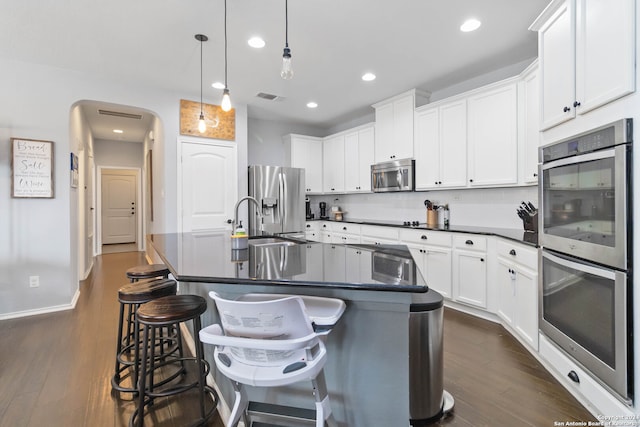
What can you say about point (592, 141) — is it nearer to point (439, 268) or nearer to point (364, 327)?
point (364, 327)

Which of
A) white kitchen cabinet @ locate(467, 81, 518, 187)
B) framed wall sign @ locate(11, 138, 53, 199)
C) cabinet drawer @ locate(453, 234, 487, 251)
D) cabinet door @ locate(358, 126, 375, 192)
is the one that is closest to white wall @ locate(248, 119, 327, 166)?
cabinet door @ locate(358, 126, 375, 192)

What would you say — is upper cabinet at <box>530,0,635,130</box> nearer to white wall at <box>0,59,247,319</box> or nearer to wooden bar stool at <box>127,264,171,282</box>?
wooden bar stool at <box>127,264,171,282</box>

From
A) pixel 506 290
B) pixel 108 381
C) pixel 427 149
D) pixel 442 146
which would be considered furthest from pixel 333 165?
pixel 108 381

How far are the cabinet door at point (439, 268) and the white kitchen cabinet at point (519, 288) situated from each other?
54cm

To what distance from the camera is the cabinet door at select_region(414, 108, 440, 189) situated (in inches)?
152

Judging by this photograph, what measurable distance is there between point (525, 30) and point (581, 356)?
2.64 meters

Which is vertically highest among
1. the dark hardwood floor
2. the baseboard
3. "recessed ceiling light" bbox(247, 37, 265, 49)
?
"recessed ceiling light" bbox(247, 37, 265, 49)

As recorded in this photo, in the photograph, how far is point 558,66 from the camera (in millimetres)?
1974

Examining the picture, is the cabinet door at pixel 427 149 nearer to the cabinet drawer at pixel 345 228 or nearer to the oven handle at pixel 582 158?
the cabinet drawer at pixel 345 228

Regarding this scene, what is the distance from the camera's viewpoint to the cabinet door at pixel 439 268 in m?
3.42

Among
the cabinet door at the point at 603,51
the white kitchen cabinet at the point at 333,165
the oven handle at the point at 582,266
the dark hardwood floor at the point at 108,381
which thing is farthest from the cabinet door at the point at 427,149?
the cabinet door at the point at 603,51

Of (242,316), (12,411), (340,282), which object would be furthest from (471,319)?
(12,411)

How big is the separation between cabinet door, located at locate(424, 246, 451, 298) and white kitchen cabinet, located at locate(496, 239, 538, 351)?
54cm

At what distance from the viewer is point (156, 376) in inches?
86.0
